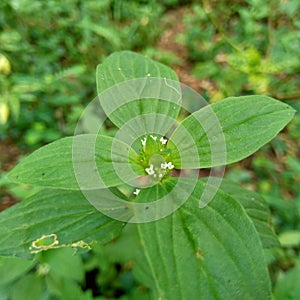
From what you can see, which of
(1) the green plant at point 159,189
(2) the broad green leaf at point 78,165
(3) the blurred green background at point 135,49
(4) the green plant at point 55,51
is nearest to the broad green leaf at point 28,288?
(3) the blurred green background at point 135,49

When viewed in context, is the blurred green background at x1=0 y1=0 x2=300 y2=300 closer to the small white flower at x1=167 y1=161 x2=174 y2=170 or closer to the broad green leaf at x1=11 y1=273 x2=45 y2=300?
A: the broad green leaf at x1=11 y1=273 x2=45 y2=300

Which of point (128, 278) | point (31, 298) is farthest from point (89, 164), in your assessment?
point (128, 278)

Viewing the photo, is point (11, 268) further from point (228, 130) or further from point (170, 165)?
point (228, 130)

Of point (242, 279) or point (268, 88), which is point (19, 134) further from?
point (242, 279)

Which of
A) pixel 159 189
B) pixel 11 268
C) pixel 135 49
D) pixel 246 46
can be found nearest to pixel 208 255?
pixel 159 189

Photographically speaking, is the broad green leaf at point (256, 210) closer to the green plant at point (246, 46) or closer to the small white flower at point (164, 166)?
the small white flower at point (164, 166)
